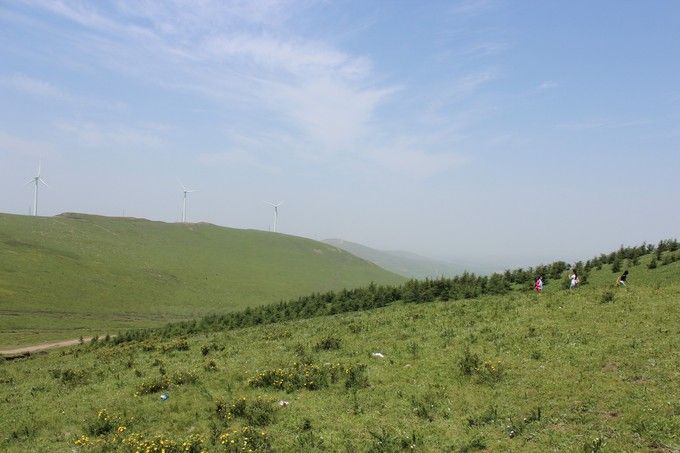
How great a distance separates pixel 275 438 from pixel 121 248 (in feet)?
358

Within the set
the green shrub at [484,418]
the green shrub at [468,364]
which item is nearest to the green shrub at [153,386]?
the green shrub at [468,364]

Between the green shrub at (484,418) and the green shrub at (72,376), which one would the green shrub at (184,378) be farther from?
the green shrub at (484,418)

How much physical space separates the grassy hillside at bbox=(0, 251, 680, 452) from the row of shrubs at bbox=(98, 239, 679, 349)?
10.6m

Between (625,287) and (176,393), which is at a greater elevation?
(625,287)

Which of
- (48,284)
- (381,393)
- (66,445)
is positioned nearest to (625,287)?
(381,393)

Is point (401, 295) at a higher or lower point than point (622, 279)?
lower

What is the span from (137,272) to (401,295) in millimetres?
69048

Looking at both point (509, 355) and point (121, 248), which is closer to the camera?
point (509, 355)

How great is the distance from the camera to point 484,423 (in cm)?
1423

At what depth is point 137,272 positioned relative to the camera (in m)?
97.4

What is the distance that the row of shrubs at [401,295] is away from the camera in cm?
4000

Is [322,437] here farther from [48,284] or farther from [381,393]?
[48,284]

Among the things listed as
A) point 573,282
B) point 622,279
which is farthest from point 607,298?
point 573,282

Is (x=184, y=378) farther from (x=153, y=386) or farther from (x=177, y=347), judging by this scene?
(x=177, y=347)
